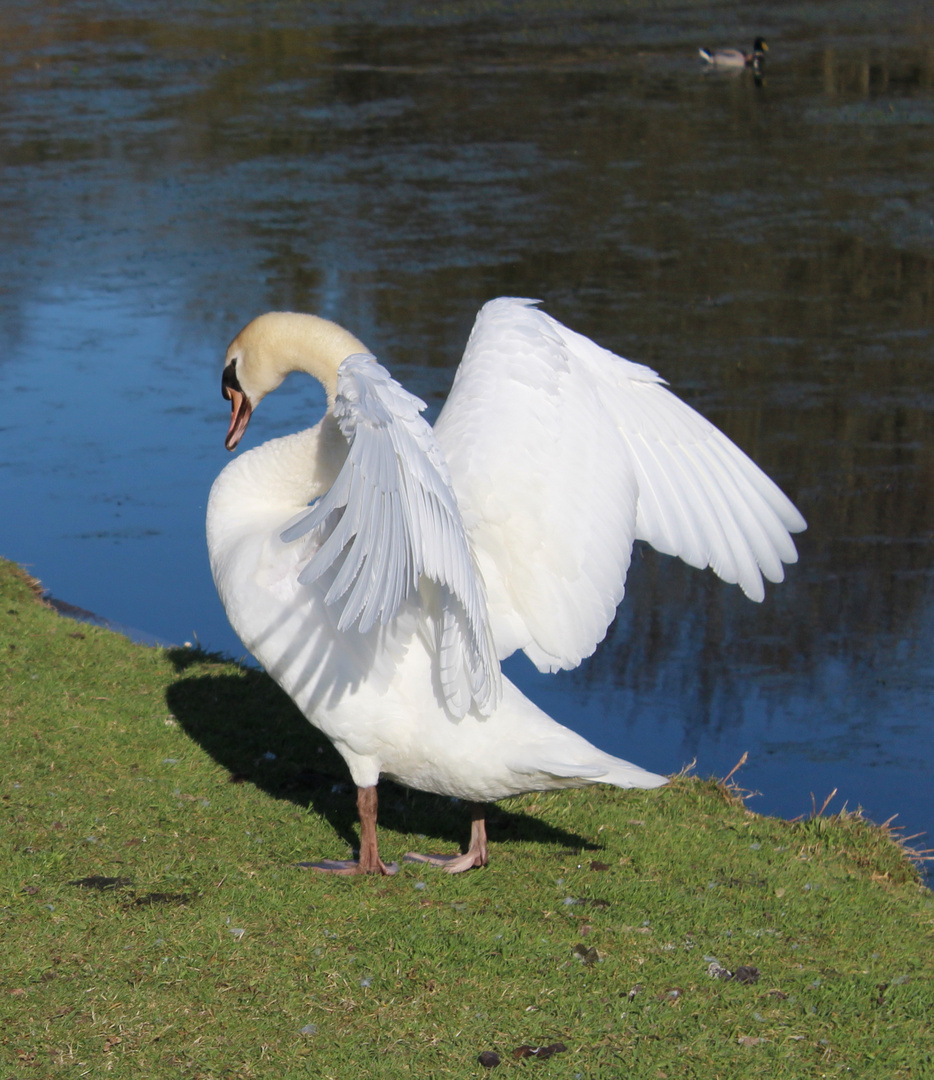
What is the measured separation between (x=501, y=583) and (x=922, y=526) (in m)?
4.31

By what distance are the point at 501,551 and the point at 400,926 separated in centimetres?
118

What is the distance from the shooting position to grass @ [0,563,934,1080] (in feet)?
11.5

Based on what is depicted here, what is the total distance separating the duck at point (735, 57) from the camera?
68.1ft

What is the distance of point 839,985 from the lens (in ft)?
12.8

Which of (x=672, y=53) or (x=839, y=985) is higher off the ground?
(x=672, y=53)

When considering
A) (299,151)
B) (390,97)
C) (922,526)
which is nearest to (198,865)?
(922,526)

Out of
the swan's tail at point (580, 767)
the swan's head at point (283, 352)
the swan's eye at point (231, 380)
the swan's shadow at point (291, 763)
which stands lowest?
the swan's shadow at point (291, 763)

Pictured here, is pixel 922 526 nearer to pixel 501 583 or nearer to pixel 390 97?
pixel 501 583

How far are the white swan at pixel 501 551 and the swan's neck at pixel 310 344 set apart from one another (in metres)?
0.29

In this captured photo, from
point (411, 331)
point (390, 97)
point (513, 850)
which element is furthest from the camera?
point (390, 97)

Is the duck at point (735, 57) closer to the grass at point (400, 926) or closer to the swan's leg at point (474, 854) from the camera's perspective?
the grass at point (400, 926)

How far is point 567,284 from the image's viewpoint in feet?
39.2

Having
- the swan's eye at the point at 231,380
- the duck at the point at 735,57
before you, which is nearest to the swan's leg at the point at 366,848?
the swan's eye at the point at 231,380

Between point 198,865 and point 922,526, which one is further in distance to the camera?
point 922,526
